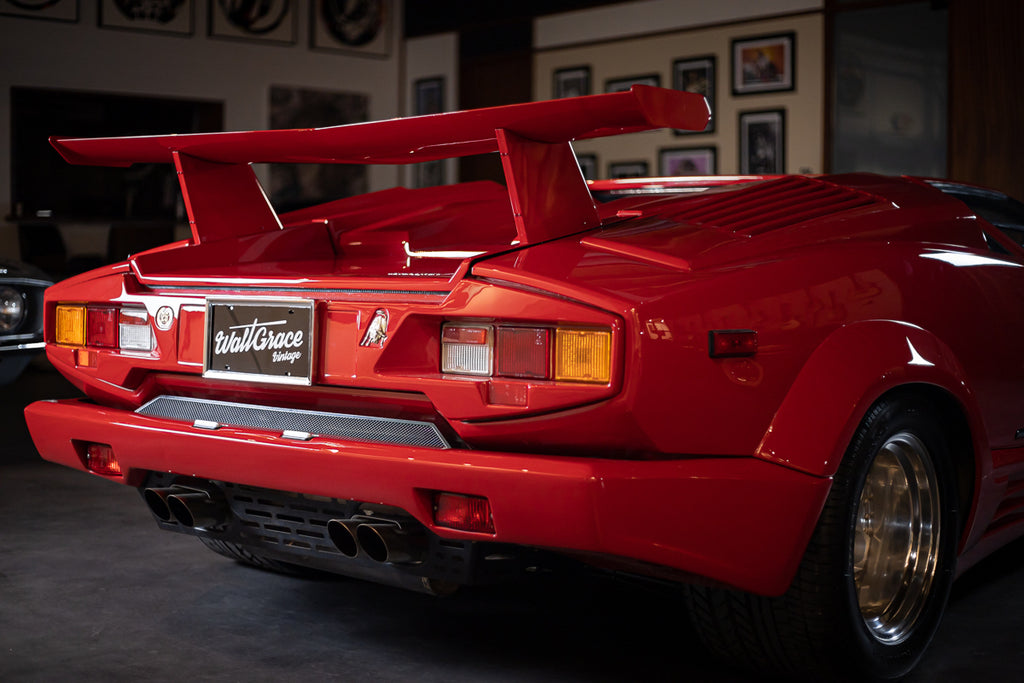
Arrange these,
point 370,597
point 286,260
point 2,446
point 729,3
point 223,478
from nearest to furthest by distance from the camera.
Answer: point 223,478 < point 286,260 < point 370,597 < point 2,446 < point 729,3

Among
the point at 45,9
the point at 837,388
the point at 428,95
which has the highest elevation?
the point at 45,9

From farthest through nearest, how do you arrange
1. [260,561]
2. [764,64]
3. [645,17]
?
[645,17] < [764,64] < [260,561]

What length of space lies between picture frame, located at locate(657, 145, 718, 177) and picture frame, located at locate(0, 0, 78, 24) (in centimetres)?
581

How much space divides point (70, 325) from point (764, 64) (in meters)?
7.87

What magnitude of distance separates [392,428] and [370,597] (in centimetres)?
88

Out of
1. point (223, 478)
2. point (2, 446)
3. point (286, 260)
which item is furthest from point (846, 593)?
point (2, 446)

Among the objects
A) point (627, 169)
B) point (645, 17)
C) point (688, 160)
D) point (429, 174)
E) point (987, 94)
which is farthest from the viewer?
point (429, 174)

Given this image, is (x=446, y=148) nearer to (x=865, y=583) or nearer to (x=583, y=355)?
(x=583, y=355)

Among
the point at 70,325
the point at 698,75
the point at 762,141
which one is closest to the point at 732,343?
the point at 70,325

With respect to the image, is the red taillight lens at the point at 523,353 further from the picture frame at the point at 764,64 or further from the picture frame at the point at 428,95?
the picture frame at the point at 428,95

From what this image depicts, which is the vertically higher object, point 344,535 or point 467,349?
point 467,349

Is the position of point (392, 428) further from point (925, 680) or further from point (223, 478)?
point (925, 680)

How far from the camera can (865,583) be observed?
86.6 inches

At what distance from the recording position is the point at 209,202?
2.54 meters
